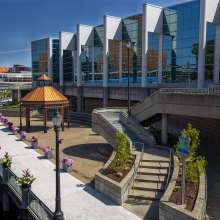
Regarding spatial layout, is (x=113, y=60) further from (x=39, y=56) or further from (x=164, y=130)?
(x=39, y=56)

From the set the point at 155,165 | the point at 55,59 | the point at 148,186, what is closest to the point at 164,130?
the point at 155,165

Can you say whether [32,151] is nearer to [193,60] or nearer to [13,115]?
[193,60]

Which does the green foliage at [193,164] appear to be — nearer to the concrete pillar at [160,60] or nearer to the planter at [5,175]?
the planter at [5,175]

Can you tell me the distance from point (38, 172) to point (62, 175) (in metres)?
1.91

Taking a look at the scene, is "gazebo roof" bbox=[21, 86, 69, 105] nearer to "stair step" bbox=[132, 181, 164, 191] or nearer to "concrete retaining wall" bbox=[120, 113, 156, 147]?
"concrete retaining wall" bbox=[120, 113, 156, 147]

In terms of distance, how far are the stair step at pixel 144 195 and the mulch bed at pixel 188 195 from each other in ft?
3.91

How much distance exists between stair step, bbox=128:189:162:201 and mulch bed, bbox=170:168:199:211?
3.91 feet

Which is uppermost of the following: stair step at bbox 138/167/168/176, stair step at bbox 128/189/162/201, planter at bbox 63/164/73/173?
stair step at bbox 138/167/168/176

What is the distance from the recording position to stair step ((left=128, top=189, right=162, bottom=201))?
14791 millimetres

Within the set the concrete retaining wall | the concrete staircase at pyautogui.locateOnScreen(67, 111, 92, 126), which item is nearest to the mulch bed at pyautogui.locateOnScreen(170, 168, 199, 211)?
the concrete retaining wall

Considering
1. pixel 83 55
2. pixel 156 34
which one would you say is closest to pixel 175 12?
pixel 156 34

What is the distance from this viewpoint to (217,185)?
16.5 metres

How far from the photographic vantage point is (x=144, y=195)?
15.0 m

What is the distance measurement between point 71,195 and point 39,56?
57166 millimetres
